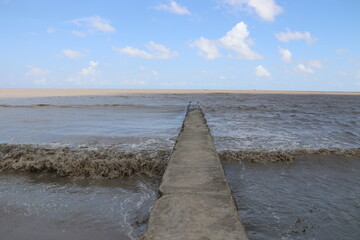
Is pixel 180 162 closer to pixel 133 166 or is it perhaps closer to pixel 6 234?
pixel 133 166

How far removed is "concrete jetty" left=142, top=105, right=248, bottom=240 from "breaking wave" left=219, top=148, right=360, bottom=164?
1753 mm

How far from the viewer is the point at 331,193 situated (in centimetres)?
478

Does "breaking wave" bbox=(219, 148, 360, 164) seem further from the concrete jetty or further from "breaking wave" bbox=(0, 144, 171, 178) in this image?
the concrete jetty

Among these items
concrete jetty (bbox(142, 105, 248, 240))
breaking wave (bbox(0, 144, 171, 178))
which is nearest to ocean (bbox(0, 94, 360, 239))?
breaking wave (bbox(0, 144, 171, 178))

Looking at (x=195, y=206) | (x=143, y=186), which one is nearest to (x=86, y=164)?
(x=143, y=186)

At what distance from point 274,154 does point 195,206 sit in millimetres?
4324

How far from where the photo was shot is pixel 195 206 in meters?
3.29

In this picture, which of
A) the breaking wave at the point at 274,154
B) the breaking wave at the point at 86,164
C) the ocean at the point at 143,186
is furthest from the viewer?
the breaking wave at the point at 274,154

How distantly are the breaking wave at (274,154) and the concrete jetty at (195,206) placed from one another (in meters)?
1.75

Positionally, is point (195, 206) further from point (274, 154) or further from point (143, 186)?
point (274, 154)

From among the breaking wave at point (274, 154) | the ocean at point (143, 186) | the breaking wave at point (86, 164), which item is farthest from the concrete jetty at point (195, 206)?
the breaking wave at point (274, 154)

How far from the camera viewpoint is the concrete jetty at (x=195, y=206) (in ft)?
8.90

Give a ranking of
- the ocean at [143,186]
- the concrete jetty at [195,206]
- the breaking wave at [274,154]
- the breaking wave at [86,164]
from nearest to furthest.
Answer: the concrete jetty at [195,206] < the ocean at [143,186] < the breaking wave at [86,164] < the breaking wave at [274,154]

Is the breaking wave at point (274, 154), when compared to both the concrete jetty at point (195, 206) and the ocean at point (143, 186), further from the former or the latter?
the concrete jetty at point (195, 206)
